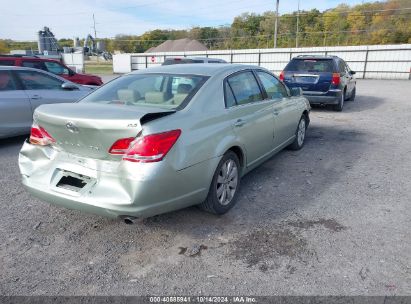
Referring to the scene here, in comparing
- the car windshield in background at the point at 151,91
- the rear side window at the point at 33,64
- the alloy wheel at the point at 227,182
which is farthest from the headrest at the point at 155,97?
the rear side window at the point at 33,64

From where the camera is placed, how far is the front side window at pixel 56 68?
1025 cm

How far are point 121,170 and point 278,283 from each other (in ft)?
5.10

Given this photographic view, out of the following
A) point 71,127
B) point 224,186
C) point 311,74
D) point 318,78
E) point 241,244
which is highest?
point 311,74

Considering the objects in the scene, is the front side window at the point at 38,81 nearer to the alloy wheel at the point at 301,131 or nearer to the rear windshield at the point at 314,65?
the alloy wheel at the point at 301,131

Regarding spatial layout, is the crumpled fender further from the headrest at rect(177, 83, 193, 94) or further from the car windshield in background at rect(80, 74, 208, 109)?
the headrest at rect(177, 83, 193, 94)

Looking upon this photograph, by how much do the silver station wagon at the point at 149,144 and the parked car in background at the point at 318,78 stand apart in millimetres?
6181

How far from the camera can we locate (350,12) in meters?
61.5

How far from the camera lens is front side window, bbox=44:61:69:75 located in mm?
10245

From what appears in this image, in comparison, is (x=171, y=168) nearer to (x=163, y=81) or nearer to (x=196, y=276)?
(x=196, y=276)

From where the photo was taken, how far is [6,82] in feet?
20.6

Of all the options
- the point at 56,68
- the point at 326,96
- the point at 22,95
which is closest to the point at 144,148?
the point at 22,95

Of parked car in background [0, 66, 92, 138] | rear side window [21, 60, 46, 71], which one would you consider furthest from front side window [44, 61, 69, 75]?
parked car in background [0, 66, 92, 138]

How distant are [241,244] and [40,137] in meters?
2.23

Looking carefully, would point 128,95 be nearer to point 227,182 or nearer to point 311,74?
point 227,182
